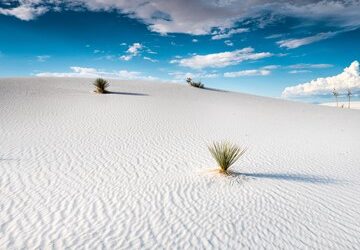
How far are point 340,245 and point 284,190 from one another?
1856 millimetres

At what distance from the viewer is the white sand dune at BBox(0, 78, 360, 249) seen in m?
4.07

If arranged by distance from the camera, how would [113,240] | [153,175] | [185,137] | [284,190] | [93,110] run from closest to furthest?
1. [113,240]
2. [284,190]
3. [153,175]
4. [185,137]
5. [93,110]

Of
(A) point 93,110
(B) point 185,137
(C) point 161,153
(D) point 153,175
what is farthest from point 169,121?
(D) point 153,175

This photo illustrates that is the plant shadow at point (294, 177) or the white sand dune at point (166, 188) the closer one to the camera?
the white sand dune at point (166, 188)

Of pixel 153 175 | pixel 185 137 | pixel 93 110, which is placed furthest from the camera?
pixel 93 110

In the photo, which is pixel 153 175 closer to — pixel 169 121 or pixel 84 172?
pixel 84 172

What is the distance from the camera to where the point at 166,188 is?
18.7 feet

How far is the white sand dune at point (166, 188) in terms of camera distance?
4.07 m

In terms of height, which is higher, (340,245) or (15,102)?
(15,102)

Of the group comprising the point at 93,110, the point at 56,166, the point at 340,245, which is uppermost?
the point at 93,110

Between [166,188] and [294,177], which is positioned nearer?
[166,188]

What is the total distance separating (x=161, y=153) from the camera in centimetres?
821

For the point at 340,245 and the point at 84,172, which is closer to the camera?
the point at 340,245

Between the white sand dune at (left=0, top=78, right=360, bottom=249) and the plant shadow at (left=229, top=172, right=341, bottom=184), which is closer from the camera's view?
the white sand dune at (left=0, top=78, right=360, bottom=249)
